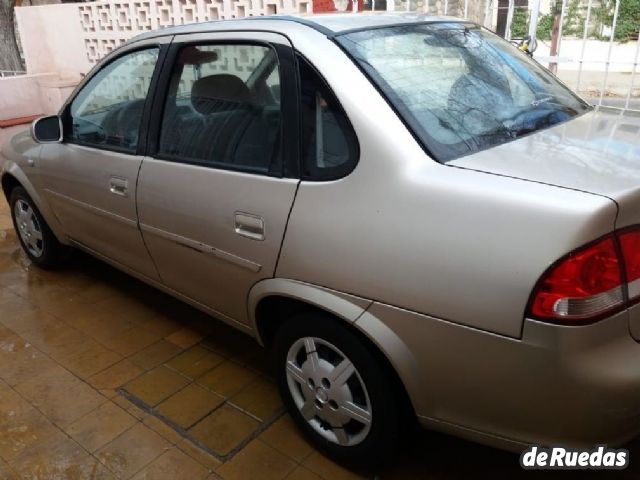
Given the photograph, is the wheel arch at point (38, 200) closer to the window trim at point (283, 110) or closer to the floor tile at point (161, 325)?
the floor tile at point (161, 325)

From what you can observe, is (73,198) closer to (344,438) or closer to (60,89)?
(344,438)

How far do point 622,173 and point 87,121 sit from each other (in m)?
2.88

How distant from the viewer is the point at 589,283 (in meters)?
1.51

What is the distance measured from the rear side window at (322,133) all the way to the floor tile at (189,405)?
1.28m

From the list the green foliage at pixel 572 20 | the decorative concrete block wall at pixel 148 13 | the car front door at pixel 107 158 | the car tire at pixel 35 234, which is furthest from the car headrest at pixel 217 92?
the green foliage at pixel 572 20

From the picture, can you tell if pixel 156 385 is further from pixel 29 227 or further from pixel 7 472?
pixel 29 227

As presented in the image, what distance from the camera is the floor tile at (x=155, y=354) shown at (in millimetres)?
3047

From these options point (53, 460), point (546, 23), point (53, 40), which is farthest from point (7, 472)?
Result: point (53, 40)

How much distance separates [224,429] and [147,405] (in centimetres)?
44

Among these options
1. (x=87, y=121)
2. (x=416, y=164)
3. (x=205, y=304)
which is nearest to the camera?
(x=416, y=164)

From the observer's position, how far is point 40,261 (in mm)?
4238

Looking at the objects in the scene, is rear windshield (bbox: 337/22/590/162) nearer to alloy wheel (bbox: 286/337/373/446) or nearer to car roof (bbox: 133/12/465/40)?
car roof (bbox: 133/12/465/40)

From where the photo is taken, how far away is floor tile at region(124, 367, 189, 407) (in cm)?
276

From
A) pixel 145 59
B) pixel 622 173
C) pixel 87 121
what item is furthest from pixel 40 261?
pixel 622 173
